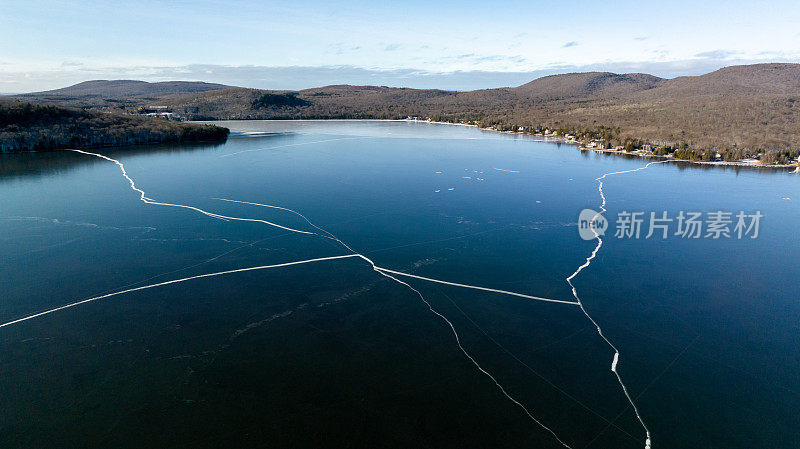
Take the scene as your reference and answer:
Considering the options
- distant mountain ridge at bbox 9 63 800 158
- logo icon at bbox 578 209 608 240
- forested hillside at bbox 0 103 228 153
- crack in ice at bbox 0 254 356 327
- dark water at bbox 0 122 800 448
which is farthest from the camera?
distant mountain ridge at bbox 9 63 800 158

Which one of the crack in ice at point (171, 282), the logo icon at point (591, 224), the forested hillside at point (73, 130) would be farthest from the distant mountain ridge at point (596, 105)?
the crack in ice at point (171, 282)

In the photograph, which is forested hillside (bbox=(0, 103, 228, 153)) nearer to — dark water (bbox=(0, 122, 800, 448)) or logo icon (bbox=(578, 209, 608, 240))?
dark water (bbox=(0, 122, 800, 448))

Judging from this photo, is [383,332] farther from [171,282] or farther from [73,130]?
[73,130]

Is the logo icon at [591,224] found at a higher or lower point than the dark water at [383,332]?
higher

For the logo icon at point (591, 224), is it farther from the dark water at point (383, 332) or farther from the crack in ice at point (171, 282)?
the crack in ice at point (171, 282)

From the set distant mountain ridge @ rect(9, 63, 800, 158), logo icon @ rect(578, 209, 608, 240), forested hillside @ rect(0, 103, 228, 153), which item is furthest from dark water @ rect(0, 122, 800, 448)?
distant mountain ridge @ rect(9, 63, 800, 158)

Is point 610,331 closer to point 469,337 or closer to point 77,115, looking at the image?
point 469,337
